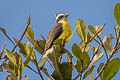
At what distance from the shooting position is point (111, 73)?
66.0 inches

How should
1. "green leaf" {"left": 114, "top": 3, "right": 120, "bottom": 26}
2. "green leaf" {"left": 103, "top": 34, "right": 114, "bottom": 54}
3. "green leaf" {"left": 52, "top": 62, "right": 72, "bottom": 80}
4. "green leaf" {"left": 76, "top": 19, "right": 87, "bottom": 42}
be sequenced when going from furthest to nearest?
"green leaf" {"left": 103, "top": 34, "right": 114, "bottom": 54} → "green leaf" {"left": 76, "top": 19, "right": 87, "bottom": 42} → "green leaf" {"left": 114, "top": 3, "right": 120, "bottom": 26} → "green leaf" {"left": 52, "top": 62, "right": 72, "bottom": 80}

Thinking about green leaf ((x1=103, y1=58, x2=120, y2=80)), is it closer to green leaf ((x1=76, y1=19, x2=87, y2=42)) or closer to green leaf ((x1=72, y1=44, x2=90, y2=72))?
green leaf ((x1=72, y1=44, x2=90, y2=72))

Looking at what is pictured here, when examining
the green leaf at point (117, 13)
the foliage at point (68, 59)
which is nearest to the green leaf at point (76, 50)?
the foliage at point (68, 59)

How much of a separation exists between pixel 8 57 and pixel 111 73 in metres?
0.58

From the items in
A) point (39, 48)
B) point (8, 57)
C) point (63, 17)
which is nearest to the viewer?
point (8, 57)

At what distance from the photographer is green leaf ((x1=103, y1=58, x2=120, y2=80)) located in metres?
1.66

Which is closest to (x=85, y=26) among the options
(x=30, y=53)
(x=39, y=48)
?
(x=39, y=48)

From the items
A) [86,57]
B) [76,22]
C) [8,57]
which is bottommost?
[86,57]

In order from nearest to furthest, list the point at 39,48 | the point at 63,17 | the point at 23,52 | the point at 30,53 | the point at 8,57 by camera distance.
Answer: the point at 30,53
the point at 8,57
the point at 23,52
the point at 39,48
the point at 63,17

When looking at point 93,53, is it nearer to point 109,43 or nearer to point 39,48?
point 109,43

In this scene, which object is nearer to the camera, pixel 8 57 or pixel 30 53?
pixel 30 53

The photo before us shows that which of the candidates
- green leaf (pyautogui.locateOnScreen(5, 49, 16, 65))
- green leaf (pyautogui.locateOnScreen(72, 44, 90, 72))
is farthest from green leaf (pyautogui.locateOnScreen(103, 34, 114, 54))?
green leaf (pyautogui.locateOnScreen(5, 49, 16, 65))

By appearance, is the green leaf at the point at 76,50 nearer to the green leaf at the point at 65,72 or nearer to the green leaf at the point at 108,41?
the green leaf at the point at 65,72

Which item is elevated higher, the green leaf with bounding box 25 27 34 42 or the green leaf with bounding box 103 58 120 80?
the green leaf with bounding box 25 27 34 42
